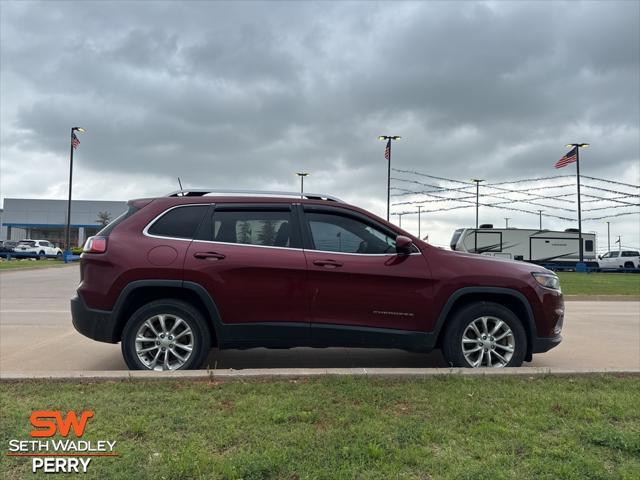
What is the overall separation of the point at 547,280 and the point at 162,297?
4.03 metres

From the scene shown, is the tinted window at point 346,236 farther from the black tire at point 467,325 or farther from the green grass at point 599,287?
the green grass at point 599,287

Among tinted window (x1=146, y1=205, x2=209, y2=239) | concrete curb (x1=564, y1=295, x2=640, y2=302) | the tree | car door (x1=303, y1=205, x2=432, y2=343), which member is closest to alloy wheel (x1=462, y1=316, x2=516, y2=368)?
car door (x1=303, y1=205, x2=432, y2=343)

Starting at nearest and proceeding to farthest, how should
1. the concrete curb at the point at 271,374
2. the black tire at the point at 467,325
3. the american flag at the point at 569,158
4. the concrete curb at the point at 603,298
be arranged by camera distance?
the concrete curb at the point at 271,374 → the black tire at the point at 467,325 → the concrete curb at the point at 603,298 → the american flag at the point at 569,158

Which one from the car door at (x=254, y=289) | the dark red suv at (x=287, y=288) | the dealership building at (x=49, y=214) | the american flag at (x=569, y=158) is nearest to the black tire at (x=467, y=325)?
the dark red suv at (x=287, y=288)

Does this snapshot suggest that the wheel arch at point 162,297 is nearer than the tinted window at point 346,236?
Yes

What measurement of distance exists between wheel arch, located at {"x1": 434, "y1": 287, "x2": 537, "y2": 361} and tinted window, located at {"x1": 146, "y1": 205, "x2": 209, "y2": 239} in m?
2.69

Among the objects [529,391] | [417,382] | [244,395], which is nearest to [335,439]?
[244,395]

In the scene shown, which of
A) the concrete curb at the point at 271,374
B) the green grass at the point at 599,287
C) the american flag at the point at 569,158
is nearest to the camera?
the concrete curb at the point at 271,374

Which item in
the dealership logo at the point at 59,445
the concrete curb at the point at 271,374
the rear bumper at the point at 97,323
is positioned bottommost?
the dealership logo at the point at 59,445

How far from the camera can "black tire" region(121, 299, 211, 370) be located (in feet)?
16.2

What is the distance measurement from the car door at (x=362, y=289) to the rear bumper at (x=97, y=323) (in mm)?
1994

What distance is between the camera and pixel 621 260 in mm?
39906

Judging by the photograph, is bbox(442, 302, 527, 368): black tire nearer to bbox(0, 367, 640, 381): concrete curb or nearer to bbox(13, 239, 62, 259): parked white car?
bbox(0, 367, 640, 381): concrete curb

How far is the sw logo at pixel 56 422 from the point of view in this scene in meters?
3.40
